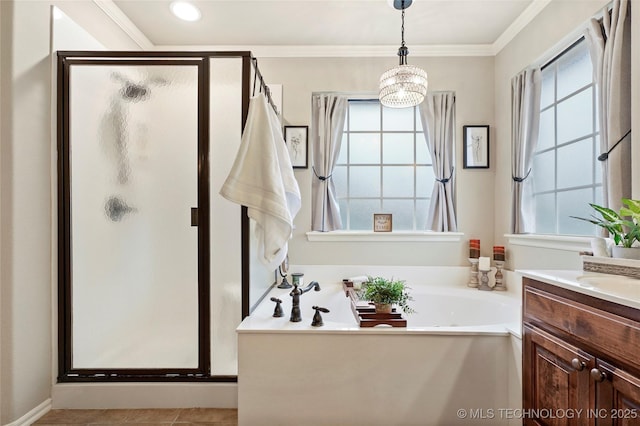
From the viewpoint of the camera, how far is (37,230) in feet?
5.28

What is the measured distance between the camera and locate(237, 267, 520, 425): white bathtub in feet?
4.80

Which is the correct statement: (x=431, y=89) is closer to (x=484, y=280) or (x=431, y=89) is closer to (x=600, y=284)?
(x=484, y=280)

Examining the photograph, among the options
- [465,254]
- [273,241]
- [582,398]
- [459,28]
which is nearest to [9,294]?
[273,241]

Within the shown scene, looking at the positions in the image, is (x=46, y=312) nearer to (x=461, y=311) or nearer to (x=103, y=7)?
(x=103, y=7)

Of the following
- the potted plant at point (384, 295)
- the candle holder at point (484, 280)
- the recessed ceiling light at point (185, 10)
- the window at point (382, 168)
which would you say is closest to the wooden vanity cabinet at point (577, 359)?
the potted plant at point (384, 295)

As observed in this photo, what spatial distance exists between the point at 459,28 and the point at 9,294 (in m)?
3.16

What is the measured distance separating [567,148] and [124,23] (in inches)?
123

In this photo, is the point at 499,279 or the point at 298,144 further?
the point at 298,144

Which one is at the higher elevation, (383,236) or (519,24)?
(519,24)

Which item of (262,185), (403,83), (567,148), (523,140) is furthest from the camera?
(523,140)

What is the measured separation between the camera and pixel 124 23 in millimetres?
2266

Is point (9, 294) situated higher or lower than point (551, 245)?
lower

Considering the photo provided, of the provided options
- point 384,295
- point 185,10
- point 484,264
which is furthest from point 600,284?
point 185,10

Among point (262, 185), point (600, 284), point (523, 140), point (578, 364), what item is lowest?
point (578, 364)
